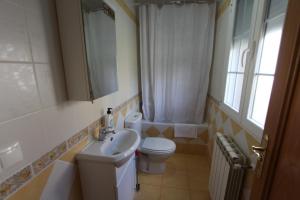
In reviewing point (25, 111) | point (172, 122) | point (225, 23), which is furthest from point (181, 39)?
point (25, 111)

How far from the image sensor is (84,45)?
84 centimetres

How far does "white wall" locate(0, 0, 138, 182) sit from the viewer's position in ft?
1.93

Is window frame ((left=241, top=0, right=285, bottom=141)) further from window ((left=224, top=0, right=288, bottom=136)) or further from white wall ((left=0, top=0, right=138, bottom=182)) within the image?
white wall ((left=0, top=0, right=138, bottom=182))

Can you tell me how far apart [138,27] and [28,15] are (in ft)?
5.94

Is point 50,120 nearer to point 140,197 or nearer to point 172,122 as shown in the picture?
point 140,197

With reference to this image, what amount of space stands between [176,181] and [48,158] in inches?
61.7

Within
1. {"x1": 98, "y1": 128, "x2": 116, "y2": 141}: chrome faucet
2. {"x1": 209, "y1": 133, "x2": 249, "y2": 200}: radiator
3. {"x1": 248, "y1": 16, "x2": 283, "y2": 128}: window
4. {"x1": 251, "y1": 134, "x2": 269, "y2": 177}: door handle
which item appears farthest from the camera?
{"x1": 98, "y1": 128, "x2": 116, "y2": 141}: chrome faucet

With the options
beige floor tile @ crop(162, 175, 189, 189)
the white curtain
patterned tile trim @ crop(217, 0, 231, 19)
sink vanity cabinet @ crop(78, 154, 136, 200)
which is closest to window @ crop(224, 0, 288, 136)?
patterned tile trim @ crop(217, 0, 231, 19)

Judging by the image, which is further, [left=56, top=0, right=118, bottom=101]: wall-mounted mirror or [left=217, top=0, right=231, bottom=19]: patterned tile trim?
[left=217, top=0, right=231, bottom=19]: patterned tile trim

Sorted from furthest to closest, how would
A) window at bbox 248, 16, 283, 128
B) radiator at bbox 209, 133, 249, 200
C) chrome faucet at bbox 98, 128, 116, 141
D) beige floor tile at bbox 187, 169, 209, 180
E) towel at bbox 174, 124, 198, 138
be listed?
towel at bbox 174, 124, 198, 138
beige floor tile at bbox 187, 169, 209, 180
chrome faucet at bbox 98, 128, 116, 141
radiator at bbox 209, 133, 249, 200
window at bbox 248, 16, 283, 128

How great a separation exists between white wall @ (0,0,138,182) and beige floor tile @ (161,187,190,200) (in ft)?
4.31

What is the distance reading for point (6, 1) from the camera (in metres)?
0.58

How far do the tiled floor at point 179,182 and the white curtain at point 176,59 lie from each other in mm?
682

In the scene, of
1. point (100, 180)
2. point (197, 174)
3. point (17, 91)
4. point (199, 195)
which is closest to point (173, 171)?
point (197, 174)
